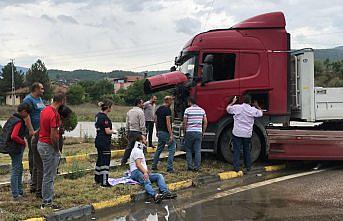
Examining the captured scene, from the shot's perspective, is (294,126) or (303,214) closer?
(303,214)

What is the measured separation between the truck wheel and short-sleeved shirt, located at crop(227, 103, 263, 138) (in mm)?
732

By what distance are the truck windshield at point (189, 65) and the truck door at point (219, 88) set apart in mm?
250

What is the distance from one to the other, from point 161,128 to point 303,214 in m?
4.03

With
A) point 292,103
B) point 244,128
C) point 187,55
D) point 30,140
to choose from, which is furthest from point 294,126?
point 30,140

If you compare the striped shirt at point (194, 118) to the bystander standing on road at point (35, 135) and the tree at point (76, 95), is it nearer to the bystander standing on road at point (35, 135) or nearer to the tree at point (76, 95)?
the bystander standing on road at point (35, 135)

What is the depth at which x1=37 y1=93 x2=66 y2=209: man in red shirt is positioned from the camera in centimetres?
662

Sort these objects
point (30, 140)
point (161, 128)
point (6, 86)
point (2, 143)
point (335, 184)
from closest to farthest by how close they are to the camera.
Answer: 1. point (2, 143)
2. point (30, 140)
3. point (335, 184)
4. point (161, 128)
5. point (6, 86)

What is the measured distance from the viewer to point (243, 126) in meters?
9.85

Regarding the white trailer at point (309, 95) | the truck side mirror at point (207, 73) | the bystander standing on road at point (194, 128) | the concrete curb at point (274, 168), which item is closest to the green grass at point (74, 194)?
the bystander standing on road at point (194, 128)

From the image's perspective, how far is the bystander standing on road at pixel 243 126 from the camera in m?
9.83

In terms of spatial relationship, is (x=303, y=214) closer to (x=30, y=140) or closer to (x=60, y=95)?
(x=60, y=95)

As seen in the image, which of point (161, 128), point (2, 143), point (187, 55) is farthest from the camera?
point (187, 55)

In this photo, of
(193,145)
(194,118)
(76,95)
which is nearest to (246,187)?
(193,145)

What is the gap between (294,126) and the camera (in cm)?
1122
